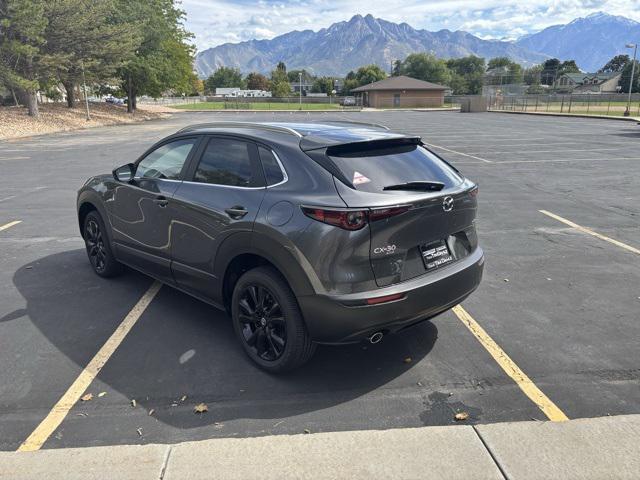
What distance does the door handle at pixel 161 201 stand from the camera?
169 inches

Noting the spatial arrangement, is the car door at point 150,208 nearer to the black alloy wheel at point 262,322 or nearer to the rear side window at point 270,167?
the rear side window at point 270,167

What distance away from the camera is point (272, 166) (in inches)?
139

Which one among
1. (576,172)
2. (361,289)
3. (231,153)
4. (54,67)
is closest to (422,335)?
(361,289)

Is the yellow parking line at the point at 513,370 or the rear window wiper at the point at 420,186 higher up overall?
the rear window wiper at the point at 420,186

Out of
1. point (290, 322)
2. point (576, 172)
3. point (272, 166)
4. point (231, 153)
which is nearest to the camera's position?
point (290, 322)

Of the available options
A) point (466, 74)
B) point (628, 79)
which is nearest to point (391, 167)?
point (628, 79)

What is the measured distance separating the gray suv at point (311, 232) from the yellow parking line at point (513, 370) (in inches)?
23.3

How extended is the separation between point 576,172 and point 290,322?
11.7m

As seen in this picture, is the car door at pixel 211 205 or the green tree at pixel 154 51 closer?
the car door at pixel 211 205

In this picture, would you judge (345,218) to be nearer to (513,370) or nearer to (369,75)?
(513,370)

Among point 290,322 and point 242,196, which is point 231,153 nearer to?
point 242,196

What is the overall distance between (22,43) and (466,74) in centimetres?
14138

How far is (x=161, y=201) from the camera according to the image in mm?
4328

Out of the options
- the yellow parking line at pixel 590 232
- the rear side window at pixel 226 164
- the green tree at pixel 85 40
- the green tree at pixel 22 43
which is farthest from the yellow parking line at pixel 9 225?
the green tree at pixel 85 40
